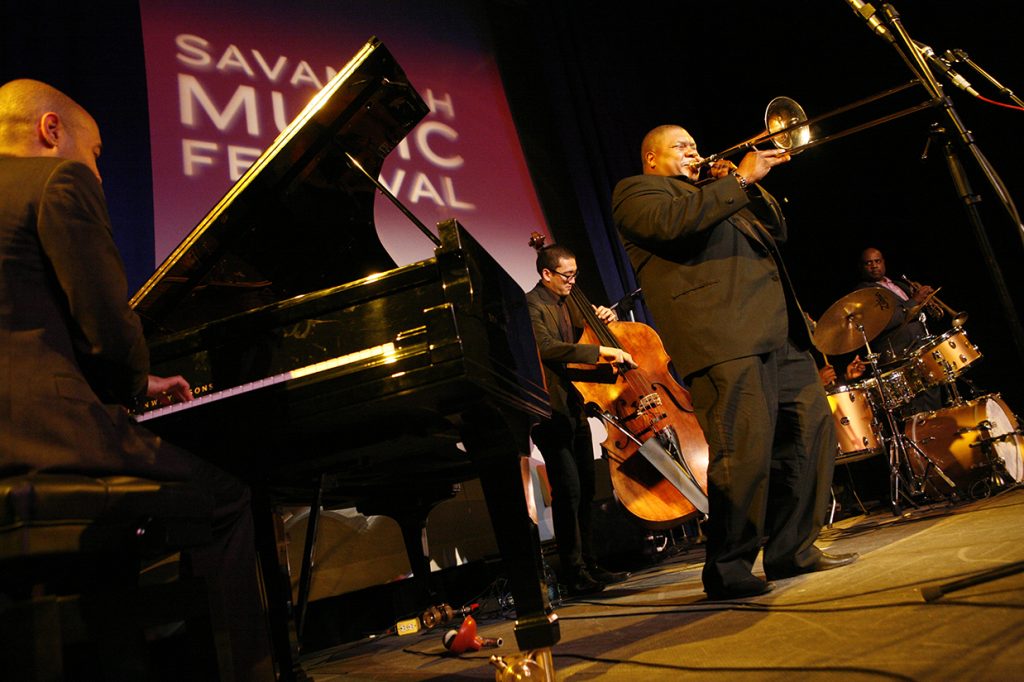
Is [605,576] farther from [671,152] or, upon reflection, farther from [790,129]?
[790,129]

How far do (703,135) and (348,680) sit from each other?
628 centimetres

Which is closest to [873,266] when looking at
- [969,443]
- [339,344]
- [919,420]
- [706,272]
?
[919,420]

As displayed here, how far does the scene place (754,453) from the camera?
2.28 metres

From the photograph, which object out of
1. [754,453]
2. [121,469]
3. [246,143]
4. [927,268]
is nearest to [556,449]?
[754,453]

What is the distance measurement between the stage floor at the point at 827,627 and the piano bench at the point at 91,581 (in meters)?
0.90

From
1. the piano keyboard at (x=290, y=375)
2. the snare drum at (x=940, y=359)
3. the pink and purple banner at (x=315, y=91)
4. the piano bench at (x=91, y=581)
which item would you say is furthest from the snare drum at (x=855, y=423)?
the piano bench at (x=91, y=581)

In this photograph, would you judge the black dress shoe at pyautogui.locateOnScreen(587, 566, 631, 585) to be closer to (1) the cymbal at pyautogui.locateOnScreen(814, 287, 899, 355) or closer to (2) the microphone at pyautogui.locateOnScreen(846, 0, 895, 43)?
(1) the cymbal at pyautogui.locateOnScreen(814, 287, 899, 355)

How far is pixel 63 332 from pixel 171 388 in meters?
0.36

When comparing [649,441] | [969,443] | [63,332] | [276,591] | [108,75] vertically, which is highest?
[108,75]

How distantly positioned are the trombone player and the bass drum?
2.20m

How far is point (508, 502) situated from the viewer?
1.69 m

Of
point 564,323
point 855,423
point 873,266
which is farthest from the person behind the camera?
point 873,266

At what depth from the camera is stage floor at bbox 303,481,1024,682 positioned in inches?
48.7

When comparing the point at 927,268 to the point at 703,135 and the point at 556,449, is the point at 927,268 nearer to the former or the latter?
the point at 703,135
